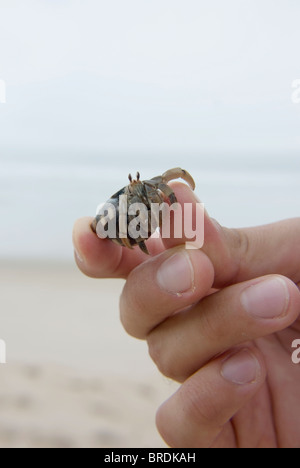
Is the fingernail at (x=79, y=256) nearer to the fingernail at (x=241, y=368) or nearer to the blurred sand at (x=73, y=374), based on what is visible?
the fingernail at (x=241, y=368)

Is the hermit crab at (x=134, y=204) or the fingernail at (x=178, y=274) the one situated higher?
the hermit crab at (x=134, y=204)

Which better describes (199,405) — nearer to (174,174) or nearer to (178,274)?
(178,274)

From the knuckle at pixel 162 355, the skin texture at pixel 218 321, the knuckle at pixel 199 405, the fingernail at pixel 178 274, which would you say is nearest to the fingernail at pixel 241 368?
the skin texture at pixel 218 321

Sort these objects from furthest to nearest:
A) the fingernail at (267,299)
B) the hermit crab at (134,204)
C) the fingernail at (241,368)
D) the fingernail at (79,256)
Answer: the fingernail at (241,368), the fingernail at (79,256), the fingernail at (267,299), the hermit crab at (134,204)

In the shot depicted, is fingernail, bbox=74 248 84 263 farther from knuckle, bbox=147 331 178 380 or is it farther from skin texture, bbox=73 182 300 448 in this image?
knuckle, bbox=147 331 178 380

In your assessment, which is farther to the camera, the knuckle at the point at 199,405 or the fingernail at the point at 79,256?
the knuckle at the point at 199,405

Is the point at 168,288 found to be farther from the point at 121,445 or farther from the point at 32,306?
the point at 32,306

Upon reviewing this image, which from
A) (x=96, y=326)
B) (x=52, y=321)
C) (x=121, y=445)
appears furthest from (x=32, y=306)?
(x=121, y=445)

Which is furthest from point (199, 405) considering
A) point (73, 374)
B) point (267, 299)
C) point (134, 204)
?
point (73, 374)

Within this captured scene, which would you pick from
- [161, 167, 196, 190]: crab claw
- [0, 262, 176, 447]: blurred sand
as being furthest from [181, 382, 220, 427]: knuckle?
[161, 167, 196, 190]: crab claw
